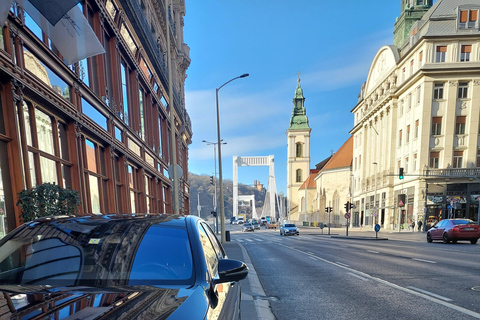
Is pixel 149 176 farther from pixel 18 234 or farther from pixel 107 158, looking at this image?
pixel 18 234

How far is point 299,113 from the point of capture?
94938 mm

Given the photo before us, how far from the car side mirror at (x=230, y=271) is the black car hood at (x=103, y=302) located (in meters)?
0.39

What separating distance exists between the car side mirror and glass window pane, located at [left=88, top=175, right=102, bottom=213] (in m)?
8.99

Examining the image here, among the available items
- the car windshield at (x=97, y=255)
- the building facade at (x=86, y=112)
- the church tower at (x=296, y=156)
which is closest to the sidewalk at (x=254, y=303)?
the car windshield at (x=97, y=255)

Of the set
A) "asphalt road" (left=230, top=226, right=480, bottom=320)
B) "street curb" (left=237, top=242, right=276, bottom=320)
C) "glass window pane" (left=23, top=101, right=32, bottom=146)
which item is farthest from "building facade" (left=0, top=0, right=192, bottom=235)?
"asphalt road" (left=230, top=226, right=480, bottom=320)

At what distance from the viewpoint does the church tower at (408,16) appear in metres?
42.0

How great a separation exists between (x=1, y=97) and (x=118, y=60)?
7.88 metres

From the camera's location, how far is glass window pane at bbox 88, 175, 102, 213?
33.6 feet

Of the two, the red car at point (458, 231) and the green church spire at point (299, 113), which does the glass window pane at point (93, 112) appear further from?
the green church spire at point (299, 113)

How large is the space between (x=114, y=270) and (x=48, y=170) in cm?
722

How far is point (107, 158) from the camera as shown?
11.8m

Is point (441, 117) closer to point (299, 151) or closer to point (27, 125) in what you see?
point (27, 125)

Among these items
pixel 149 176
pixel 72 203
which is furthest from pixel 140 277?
pixel 149 176

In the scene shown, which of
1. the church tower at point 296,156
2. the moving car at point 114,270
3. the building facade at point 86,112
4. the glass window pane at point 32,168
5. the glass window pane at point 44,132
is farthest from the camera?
the church tower at point 296,156
